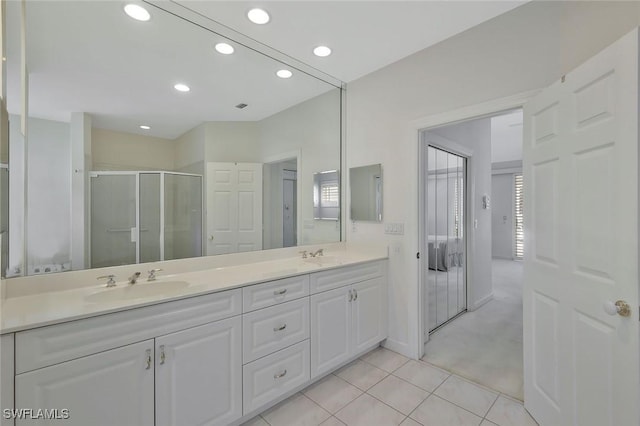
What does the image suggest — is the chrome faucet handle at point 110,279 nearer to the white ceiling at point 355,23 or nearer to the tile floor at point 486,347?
the white ceiling at point 355,23

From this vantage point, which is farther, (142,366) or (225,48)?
(225,48)

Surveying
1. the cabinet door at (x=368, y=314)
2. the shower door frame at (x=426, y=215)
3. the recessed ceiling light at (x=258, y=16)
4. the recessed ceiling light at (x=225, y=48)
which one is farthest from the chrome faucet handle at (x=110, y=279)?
the shower door frame at (x=426, y=215)

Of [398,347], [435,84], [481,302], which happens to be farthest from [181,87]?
[481,302]

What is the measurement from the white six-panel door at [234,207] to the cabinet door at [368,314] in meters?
1.00

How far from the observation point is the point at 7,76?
1.32 m

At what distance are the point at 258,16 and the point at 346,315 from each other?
2.38m

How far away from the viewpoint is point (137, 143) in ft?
5.84

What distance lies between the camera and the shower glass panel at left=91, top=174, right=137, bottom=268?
1617 mm

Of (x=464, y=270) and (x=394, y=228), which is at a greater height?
(x=394, y=228)

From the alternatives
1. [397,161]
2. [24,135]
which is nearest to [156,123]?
[24,135]

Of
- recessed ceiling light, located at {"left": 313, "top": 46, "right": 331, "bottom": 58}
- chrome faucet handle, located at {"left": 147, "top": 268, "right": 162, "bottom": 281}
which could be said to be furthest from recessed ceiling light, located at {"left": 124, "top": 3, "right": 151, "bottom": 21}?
chrome faucet handle, located at {"left": 147, "top": 268, "right": 162, "bottom": 281}

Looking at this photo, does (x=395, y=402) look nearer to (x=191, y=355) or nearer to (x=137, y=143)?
(x=191, y=355)

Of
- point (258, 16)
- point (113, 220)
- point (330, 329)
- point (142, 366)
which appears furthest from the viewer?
point (330, 329)

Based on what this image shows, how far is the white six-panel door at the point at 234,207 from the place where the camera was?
6.88 ft
